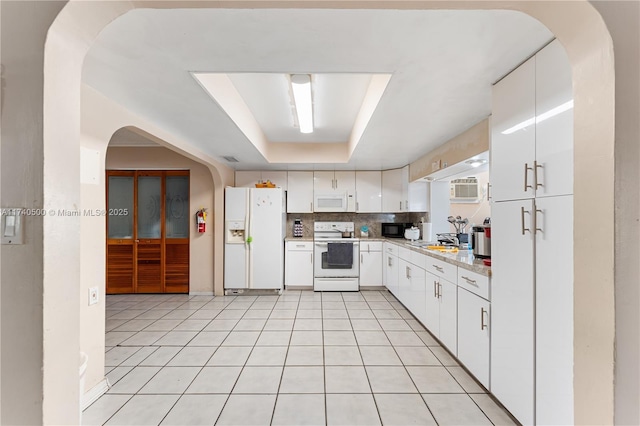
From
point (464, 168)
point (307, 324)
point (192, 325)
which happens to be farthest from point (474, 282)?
point (192, 325)

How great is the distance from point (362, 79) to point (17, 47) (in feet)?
6.96

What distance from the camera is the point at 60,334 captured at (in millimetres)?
894

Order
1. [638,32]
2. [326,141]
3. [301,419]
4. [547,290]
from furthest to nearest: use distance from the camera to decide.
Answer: [326,141] < [301,419] < [547,290] < [638,32]

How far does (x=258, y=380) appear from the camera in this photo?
2113mm

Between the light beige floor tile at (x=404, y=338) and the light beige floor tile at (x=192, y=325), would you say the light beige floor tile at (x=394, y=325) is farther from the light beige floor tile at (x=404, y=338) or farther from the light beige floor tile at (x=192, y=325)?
the light beige floor tile at (x=192, y=325)

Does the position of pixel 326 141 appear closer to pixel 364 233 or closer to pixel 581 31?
pixel 364 233

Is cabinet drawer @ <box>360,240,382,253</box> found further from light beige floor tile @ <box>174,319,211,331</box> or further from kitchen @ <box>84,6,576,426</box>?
light beige floor tile @ <box>174,319,211,331</box>

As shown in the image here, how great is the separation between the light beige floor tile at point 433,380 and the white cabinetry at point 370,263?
7.99 ft

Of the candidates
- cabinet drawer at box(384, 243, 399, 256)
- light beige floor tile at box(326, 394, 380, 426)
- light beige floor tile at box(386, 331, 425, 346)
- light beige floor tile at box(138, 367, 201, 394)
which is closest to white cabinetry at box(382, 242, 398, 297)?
cabinet drawer at box(384, 243, 399, 256)

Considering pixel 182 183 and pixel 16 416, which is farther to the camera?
pixel 182 183

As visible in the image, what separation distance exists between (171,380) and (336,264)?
291cm

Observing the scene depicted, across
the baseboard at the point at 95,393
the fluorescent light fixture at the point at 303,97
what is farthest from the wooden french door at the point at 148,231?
the fluorescent light fixture at the point at 303,97

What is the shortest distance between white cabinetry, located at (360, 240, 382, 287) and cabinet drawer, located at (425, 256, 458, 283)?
1.81 meters

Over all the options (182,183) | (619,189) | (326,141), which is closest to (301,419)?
(619,189)
